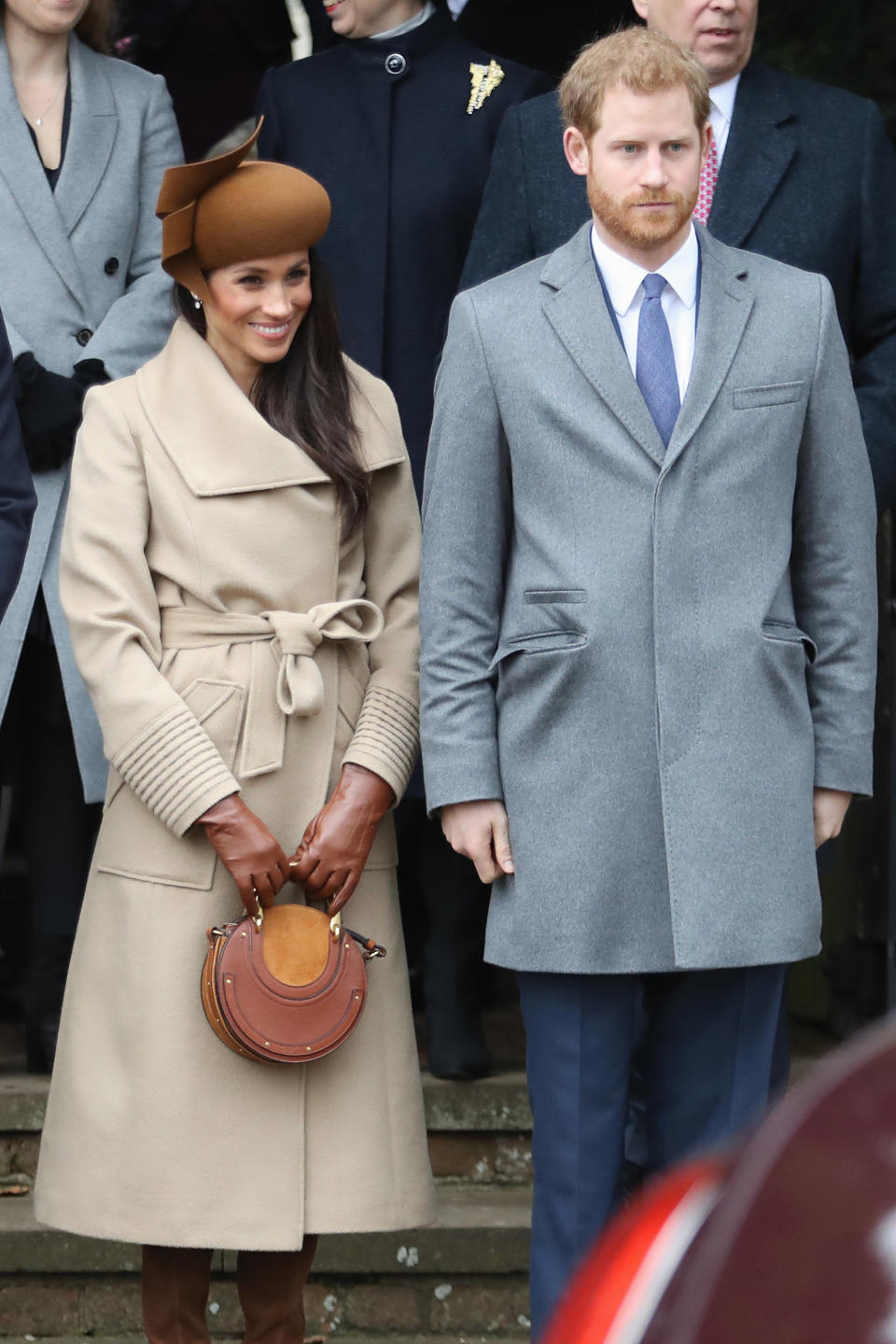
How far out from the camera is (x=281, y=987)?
119 inches

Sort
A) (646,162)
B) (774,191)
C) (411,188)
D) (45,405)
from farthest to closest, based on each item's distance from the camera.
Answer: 1. (411,188)
2. (45,405)
3. (774,191)
4. (646,162)

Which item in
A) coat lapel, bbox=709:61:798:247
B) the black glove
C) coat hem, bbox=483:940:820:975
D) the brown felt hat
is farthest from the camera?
the black glove

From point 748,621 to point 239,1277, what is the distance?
4.22ft

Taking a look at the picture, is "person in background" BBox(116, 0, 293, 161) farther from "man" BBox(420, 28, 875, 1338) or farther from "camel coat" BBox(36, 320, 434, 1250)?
"man" BBox(420, 28, 875, 1338)

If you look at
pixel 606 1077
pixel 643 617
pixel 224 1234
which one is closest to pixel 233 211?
pixel 643 617

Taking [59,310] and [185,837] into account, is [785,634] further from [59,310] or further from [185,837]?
[59,310]

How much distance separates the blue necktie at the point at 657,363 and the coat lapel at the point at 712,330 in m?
0.03

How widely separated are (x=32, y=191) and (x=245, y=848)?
154 centimetres

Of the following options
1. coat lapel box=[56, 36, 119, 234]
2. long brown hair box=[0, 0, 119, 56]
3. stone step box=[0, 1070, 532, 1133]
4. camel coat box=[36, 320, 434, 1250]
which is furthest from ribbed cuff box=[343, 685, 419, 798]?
long brown hair box=[0, 0, 119, 56]

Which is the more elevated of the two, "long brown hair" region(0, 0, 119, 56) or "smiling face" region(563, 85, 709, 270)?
"smiling face" region(563, 85, 709, 270)

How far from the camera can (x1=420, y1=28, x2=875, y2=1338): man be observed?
112 inches

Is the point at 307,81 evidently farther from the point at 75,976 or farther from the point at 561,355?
the point at 75,976

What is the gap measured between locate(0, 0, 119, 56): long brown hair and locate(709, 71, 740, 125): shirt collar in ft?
4.08

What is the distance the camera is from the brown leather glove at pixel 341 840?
122 inches
